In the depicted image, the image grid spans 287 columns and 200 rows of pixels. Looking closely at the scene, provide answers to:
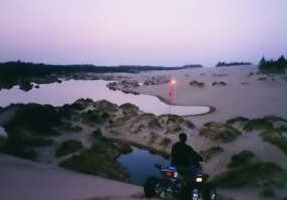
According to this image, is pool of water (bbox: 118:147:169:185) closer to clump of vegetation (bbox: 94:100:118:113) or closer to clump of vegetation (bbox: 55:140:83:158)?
clump of vegetation (bbox: 55:140:83:158)

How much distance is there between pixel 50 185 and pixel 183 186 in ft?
24.7

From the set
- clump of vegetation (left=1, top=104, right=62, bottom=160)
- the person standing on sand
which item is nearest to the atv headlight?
the person standing on sand

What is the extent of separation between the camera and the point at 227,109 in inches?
2108

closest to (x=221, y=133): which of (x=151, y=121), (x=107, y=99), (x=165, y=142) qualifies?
(x=165, y=142)

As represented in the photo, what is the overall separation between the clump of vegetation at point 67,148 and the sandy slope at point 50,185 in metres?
4.78

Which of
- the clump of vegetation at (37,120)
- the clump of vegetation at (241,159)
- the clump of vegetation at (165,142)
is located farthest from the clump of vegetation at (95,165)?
the clump of vegetation at (37,120)

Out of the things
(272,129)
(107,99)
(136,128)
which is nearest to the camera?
(272,129)

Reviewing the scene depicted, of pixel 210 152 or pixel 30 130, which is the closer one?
pixel 210 152

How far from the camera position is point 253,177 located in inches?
869

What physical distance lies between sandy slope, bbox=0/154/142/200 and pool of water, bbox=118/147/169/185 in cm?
404

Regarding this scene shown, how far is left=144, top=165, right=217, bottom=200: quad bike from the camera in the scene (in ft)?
41.2

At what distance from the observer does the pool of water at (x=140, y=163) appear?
25.3 m

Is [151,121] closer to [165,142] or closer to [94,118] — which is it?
[165,142]

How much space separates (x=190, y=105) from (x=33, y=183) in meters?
47.8
